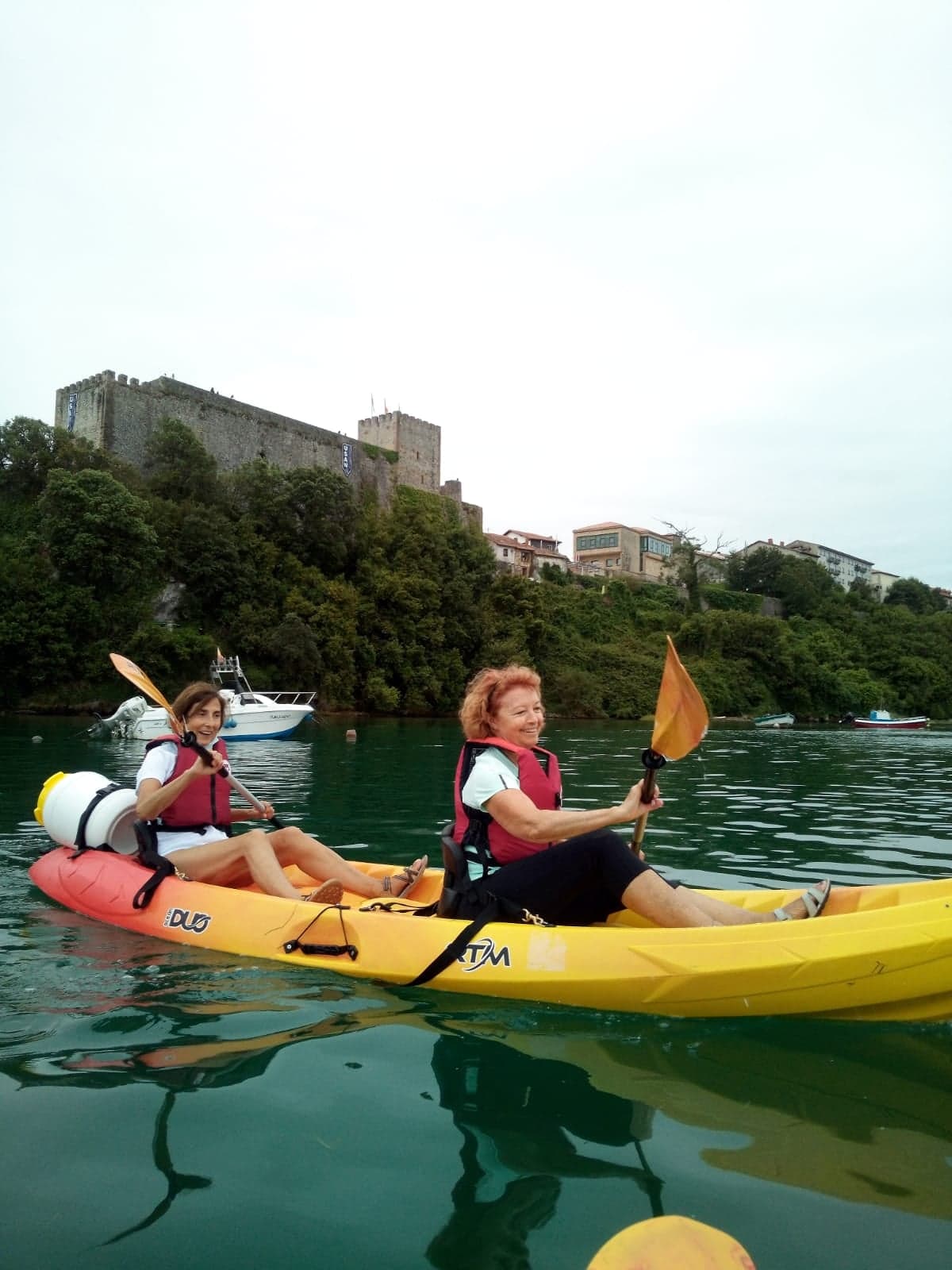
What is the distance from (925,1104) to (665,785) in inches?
412

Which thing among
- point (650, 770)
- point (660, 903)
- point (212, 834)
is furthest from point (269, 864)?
point (650, 770)

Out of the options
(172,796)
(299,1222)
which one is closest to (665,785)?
(172,796)

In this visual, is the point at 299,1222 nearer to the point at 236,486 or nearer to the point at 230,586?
the point at 230,586

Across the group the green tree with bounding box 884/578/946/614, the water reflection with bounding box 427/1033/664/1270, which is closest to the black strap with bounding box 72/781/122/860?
the water reflection with bounding box 427/1033/664/1270

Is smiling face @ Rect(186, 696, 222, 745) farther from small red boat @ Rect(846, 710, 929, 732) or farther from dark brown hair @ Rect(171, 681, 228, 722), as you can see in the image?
small red boat @ Rect(846, 710, 929, 732)

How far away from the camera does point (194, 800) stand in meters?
5.30

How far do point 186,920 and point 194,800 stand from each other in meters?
0.75

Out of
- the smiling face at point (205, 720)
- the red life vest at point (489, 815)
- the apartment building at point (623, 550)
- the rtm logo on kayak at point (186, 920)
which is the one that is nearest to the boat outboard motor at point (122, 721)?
the smiling face at point (205, 720)

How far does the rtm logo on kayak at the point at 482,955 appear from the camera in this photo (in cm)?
390

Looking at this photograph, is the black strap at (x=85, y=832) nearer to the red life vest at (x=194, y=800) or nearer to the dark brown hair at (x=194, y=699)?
the red life vest at (x=194, y=800)

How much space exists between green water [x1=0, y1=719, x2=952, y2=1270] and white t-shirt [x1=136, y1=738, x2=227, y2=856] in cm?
55

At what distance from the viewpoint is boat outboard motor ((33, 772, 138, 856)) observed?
562cm

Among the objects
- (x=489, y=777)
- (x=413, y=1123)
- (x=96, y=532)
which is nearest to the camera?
(x=413, y=1123)

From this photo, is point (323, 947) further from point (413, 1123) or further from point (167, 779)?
point (413, 1123)
